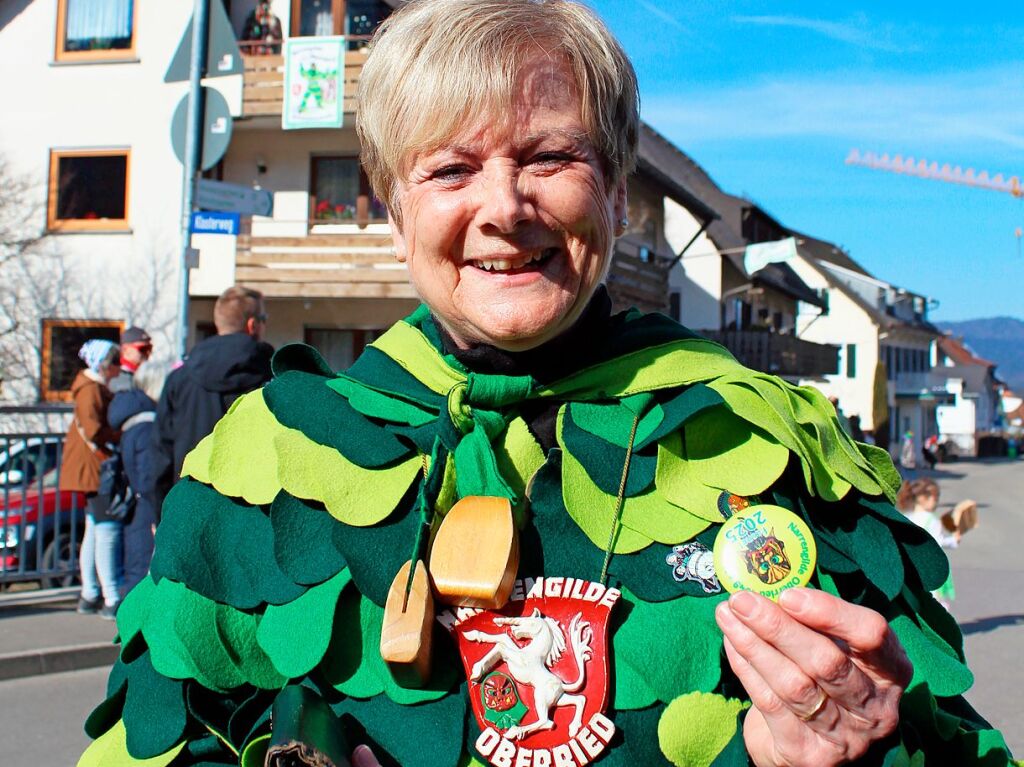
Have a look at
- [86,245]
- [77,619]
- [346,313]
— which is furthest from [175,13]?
[77,619]

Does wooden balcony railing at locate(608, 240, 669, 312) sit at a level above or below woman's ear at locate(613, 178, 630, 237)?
above

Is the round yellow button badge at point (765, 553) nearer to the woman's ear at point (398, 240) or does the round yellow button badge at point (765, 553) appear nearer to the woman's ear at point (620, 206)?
the woman's ear at point (620, 206)

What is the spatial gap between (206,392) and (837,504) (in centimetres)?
471

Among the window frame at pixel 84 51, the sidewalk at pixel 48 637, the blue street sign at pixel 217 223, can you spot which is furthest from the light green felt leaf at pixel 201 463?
the window frame at pixel 84 51

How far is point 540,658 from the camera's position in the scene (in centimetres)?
135

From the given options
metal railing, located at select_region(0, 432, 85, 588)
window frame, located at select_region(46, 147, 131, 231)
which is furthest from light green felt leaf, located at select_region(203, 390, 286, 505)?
window frame, located at select_region(46, 147, 131, 231)

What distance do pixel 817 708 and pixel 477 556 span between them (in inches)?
17.5

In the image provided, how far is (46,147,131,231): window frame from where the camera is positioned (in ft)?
58.4

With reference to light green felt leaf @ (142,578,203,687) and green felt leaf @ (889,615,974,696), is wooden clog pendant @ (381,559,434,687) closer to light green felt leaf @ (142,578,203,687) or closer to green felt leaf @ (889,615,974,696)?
light green felt leaf @ (142,578,203,687)

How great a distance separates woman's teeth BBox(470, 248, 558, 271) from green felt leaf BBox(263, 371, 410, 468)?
0.28 m

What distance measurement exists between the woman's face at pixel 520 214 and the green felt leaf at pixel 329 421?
0.21 m

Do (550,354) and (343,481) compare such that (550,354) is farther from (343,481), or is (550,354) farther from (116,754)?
(116,754)

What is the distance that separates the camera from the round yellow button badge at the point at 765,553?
4.09 feet

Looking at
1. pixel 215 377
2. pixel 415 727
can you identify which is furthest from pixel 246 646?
pixel 215 377
